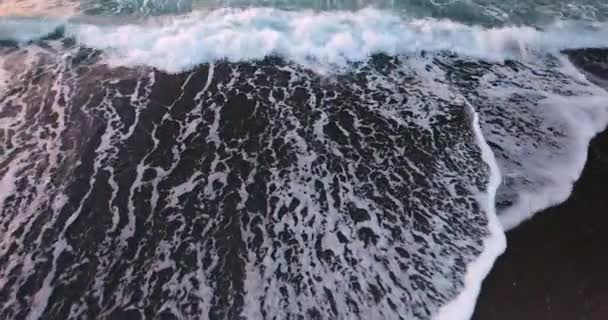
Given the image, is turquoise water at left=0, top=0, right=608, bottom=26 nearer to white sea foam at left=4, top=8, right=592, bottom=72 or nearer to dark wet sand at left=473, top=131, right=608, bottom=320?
white sea foam at left=4, top=8, right=592, bottom=72

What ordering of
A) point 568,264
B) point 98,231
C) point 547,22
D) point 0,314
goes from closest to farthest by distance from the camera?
point 0,314 < point 568,264 < point 98,231 < point 547,22

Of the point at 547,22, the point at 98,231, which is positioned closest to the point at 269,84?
the point at 98,231

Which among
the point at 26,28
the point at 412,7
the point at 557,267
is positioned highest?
the point at 26,28

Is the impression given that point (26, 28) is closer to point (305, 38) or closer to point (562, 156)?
point (305, 38)

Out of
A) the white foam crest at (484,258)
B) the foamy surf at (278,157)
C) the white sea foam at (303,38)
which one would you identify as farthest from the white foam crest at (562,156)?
the white sea foam at (303,38)

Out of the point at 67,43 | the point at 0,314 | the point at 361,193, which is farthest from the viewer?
the point at 67,43

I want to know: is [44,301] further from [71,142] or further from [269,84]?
[269,84]

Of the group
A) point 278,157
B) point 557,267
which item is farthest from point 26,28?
point 557,267
